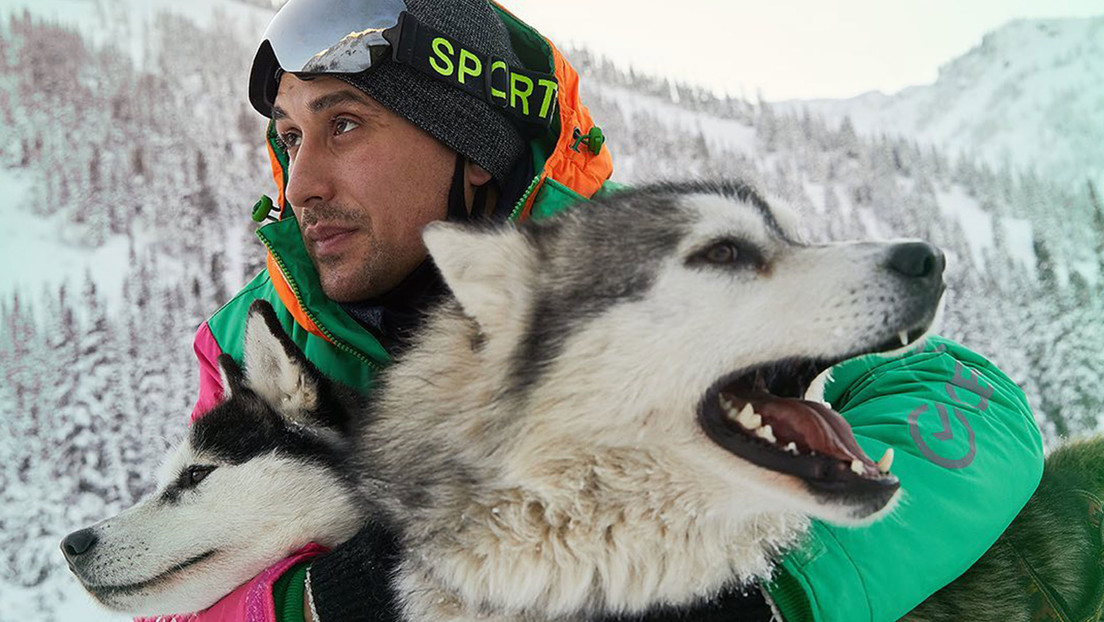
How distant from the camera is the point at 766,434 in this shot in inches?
58.7

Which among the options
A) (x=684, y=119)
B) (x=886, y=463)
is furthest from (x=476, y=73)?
(x=684, y=119)

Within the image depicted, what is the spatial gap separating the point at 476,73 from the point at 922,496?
Result: 1.83 metres

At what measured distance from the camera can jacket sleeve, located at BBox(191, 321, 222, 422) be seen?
274 centimetres

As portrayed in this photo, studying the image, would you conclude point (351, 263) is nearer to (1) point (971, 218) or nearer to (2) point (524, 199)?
(2) point (524, 199)

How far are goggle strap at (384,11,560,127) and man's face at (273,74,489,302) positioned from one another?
0.65 ft

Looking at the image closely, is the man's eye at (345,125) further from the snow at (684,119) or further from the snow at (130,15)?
the snow at (684,119)

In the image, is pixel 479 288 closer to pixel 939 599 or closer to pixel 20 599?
pixel 939 599

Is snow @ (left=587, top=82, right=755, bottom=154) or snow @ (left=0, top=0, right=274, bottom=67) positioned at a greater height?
snow @ (left=0, top=0, right=274, bottom=67)

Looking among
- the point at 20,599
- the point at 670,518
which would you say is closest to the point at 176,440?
the point at 670,518

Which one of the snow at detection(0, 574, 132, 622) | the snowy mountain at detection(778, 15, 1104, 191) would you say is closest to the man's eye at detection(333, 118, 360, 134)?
the snow at detection(0, 574, 132, 622)

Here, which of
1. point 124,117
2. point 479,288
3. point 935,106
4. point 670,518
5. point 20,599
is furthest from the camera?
point 935,106

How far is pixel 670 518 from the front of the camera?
1476 millimetres

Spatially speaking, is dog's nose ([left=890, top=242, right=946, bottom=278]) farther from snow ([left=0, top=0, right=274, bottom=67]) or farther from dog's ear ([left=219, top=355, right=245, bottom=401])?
snow ([left=0, top=0, right=274, bottom=67])

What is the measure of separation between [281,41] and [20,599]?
1123 centimetres
